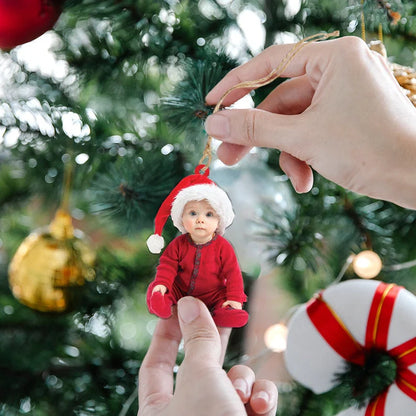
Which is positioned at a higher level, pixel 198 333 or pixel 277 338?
pixel 198 333

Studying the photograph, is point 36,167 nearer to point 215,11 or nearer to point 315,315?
point 215,11

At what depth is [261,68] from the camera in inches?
24.9

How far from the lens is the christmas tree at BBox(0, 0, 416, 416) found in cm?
72

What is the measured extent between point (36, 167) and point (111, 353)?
1.19 ft

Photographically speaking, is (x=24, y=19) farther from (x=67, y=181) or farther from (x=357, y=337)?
(x=357, y=337)

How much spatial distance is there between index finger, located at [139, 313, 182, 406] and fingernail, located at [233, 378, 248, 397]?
0.09 m

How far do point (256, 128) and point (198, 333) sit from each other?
27 centimetres

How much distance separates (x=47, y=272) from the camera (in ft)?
2.31

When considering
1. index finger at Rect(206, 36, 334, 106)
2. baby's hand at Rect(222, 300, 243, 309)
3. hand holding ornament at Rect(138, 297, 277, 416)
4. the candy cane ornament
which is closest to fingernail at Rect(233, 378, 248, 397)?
hand holding ornament at Rect(138, 297, 277, 416)

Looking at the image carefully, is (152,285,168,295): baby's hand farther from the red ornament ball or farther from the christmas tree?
the red ornament ball

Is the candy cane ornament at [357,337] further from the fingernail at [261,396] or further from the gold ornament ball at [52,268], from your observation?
the gold ornament ball at [52,268]

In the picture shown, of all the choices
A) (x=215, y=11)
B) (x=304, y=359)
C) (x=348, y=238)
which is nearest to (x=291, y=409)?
(x=304, y=359)

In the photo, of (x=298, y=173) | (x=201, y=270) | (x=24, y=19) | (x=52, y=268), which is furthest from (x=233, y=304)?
(x=24, y=19)

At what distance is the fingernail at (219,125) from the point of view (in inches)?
22.6
